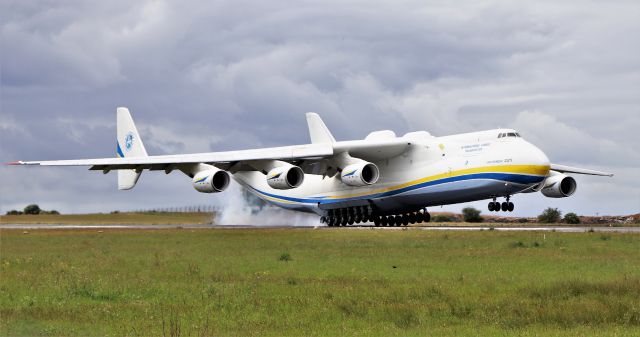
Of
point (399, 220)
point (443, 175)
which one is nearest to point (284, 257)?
point (443, 175)

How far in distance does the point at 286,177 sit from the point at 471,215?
25.4 m

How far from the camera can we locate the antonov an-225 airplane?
1665 inches

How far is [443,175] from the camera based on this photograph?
44.2m

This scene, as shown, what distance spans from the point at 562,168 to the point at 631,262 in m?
28.4

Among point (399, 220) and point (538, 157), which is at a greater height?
point (538, 157)

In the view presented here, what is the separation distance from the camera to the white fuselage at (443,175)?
41688mm

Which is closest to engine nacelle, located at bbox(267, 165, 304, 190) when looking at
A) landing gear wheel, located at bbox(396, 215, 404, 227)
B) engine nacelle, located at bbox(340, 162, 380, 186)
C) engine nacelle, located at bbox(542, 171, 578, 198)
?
engine nacelle, located at bbox(340, 162, 380, 186)

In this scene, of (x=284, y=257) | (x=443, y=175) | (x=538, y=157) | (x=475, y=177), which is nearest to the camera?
(x=284, y=257)

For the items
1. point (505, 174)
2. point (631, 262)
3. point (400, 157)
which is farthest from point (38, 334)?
point (400, 157)

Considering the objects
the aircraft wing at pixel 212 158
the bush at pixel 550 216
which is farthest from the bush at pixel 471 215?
the aircraft wing at pixel 212 158

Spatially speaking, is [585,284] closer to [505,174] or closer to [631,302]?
[631,302]

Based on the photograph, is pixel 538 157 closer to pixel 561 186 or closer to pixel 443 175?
pixel 443 175

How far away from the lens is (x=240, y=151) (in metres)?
50.9

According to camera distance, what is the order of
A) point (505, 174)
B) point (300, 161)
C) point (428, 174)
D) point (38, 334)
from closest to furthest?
point (38, 334) → point (505, 174) → point (428, 174) → point (300, 161)
